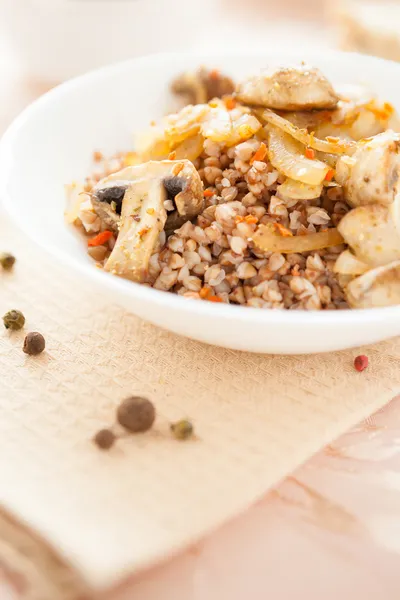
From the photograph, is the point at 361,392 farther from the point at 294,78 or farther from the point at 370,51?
the point at 370,51

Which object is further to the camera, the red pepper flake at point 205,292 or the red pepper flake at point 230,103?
the red pepper flake at point 230,103

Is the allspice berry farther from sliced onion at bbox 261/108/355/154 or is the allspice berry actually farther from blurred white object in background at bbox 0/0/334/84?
blurred white object in background at bbox 0/0/334/84

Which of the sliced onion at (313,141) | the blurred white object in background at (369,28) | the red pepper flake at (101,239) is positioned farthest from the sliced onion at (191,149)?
the blurred white object in background at (369,28)

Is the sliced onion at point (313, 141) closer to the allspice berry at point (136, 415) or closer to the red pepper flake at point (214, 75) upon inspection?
the red pepper flake at point (214, 75)

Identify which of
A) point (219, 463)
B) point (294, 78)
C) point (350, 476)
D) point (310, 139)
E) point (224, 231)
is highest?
point (294, 78)

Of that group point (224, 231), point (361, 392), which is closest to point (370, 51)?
point (224, 231)

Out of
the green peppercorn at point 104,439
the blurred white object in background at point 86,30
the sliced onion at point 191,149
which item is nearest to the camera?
the green peppercorn at point 104,439
